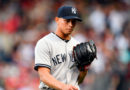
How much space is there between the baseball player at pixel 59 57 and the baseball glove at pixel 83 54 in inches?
2.4

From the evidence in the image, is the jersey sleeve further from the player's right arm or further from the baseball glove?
the baseball glove

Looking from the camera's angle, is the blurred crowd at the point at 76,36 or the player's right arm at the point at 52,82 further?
the blurred crowd at the point at 76,36

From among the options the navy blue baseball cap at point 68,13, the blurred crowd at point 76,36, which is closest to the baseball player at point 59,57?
the navy blue baseball cap at point 68,13

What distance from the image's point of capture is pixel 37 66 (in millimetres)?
3994

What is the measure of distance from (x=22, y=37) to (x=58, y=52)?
278 inches

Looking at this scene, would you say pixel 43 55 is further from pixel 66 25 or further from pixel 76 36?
pixel 76 36

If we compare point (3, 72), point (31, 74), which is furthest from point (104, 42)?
point (3, 72)

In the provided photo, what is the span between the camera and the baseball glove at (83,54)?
13.4 feet

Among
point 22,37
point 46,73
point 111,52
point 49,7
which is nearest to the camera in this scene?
point 46,73

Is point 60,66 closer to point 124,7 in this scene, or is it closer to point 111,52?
point 111,52

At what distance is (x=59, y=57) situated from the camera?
13.2ft

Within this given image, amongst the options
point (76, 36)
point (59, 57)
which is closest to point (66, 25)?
point (59, 57)

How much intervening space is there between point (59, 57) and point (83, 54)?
256 mm

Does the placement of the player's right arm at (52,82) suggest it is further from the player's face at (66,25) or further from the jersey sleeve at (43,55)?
the player's face at (66,25)
